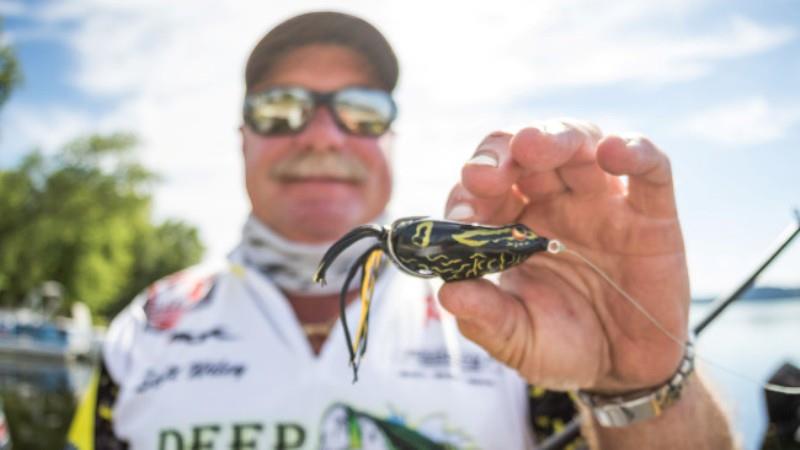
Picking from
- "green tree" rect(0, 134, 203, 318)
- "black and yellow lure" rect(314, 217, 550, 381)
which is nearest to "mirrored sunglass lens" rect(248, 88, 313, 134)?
"black and yellow lure" rect(314, 217, 550, 381)

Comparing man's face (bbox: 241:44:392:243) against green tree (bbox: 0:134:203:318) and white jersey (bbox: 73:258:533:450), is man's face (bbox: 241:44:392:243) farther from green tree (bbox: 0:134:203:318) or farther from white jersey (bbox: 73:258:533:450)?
green tree (bbox: 0:134:203:318)

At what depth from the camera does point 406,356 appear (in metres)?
2.67

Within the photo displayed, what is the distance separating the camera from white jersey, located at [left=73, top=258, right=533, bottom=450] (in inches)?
98.7

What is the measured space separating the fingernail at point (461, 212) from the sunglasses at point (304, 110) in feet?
5.08

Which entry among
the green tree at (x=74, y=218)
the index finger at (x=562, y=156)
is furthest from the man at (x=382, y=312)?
the green tree at (x=74, y=218)

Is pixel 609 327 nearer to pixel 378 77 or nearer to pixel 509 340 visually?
pixel 509 340

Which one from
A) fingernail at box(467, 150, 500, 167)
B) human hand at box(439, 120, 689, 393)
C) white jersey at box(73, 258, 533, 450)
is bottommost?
white jersey at box(73, 258, 533, 450)

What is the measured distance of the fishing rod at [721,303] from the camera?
181 centimetres

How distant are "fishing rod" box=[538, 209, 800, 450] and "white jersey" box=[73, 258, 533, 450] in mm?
236

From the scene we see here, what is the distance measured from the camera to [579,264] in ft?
5.92

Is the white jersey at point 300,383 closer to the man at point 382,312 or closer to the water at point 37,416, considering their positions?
the man at point 382,312

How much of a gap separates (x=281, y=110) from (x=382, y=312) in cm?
111

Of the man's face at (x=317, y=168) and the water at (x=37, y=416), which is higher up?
the man's face at (x=317, y=168)

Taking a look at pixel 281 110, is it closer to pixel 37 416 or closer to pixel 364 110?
pixel 364 110
